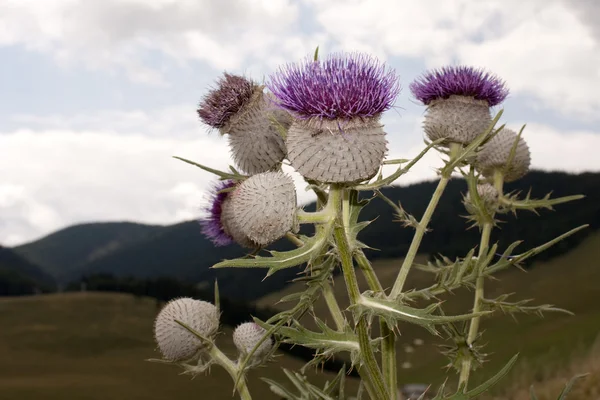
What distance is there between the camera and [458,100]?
6.27 metres

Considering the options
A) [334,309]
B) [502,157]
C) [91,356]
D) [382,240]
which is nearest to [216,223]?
[334,309]

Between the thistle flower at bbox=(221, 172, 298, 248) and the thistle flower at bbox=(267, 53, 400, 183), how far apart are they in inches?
9.7

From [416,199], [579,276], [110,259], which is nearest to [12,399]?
[579,276]

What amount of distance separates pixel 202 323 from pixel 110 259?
15872 centimetres

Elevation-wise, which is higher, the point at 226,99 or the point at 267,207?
the point at 226,99

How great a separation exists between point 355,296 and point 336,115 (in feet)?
4.27

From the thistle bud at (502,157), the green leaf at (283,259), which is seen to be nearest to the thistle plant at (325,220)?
the green leaf at (283,259)

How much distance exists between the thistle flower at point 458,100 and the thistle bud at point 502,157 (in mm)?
928

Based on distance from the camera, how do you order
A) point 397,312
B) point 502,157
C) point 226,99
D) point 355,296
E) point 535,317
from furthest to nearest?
1. point 535,317
2. point 502,157
3. point 226,99
4. point 355,296
5. point 397,312

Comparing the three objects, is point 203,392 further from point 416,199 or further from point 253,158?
point 416,199

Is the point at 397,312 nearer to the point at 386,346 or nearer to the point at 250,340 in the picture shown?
the point at 386,346

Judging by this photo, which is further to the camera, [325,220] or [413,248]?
[413,248]

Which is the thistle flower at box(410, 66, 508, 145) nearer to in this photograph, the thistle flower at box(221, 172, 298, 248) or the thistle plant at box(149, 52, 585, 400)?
the thistle plant at box(149, 52, 585, 400)

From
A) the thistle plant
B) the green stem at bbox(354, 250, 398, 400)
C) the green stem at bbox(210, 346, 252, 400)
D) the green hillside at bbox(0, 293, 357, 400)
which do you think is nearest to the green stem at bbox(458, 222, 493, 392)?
the thistle plant
